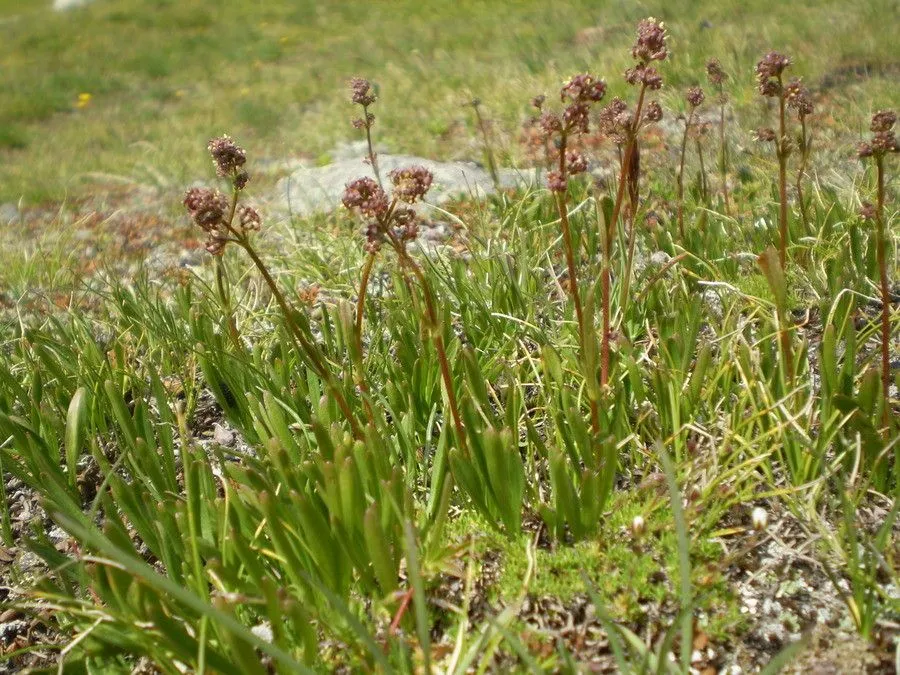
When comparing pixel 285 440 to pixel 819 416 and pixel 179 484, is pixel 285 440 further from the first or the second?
pixel 819 416

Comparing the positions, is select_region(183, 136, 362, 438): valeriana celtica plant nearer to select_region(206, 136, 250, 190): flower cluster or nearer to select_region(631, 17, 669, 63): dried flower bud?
select_region(206, 136, 250, 190): flower cluster

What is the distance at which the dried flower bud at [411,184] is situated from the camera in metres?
1.81

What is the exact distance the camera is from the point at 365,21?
1714 centimetres

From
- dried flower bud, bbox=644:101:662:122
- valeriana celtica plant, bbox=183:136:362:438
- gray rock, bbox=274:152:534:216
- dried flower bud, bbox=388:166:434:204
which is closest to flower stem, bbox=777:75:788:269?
dried flower bud, bbox=644:101:662:122

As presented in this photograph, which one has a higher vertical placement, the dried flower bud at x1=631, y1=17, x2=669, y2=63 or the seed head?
the dried flower bud at x1=631, y1=17, x2=669, y2=63

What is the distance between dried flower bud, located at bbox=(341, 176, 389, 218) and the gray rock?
9.40 feet

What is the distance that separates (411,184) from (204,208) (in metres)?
0.50

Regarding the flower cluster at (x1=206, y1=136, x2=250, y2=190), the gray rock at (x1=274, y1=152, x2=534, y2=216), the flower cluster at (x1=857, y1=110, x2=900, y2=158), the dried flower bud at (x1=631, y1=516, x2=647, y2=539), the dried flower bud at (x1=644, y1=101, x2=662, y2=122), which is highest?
the flower cluster at (x1=206, y1=136, x2=250, y2=190)

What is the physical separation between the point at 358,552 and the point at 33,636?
3.14ft

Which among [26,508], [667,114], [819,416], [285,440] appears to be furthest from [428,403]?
[667,114]

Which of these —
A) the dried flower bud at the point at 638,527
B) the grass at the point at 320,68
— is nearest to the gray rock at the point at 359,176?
the grass at the point at 320,68

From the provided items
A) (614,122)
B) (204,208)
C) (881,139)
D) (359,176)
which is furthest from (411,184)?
(359,176)

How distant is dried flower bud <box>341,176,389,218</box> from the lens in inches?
69.6

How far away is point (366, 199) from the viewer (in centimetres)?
179
